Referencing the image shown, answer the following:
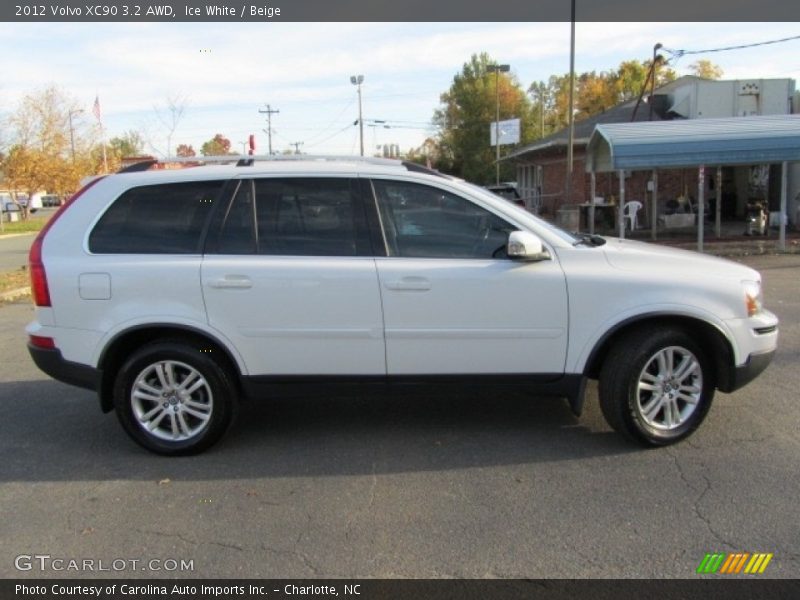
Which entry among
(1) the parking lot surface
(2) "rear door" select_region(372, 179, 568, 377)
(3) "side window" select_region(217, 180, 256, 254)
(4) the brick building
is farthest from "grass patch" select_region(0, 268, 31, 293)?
(4) the brick building

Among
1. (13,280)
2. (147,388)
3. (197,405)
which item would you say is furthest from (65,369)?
(13,280)

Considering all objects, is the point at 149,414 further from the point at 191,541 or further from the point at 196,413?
the point at 191,541

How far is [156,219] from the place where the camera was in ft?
14.2

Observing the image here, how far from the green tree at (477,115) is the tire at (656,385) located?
195ft

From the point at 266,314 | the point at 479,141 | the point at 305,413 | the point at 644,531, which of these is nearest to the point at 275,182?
the point at 266,314

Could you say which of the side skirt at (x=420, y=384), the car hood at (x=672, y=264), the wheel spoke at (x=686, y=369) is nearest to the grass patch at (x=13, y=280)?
the side skirt at (x=420, y=384)

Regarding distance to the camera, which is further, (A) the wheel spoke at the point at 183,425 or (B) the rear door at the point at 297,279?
(A) the wheel spoke at the point at 183,425

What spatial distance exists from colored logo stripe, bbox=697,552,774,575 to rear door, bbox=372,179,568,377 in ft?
4.78

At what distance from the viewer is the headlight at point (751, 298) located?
166 inches

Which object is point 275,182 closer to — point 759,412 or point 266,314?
point 266,314

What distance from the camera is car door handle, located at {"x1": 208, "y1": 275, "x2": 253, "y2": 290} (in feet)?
13.6

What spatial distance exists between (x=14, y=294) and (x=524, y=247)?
10.3 metres

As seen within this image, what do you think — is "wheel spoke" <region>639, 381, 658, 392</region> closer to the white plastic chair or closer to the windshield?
the windshield

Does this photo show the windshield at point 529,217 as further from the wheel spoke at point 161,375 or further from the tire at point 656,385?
the wheel spoke at point 161,375
